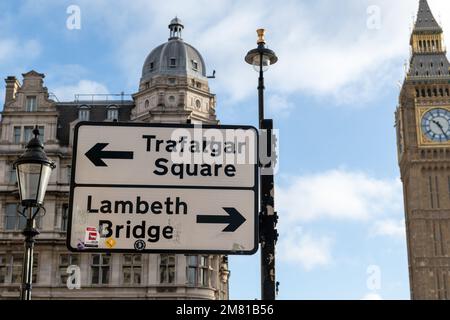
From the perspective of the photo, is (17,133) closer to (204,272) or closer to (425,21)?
(204,272)

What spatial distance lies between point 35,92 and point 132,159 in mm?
44939

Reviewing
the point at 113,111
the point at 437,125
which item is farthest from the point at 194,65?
the point at 437,125

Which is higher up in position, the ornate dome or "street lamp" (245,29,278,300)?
the ornate dome

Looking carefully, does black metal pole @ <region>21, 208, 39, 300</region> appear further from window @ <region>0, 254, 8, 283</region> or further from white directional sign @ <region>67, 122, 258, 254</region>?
window @ <region>0, 254, 8, 283</region>

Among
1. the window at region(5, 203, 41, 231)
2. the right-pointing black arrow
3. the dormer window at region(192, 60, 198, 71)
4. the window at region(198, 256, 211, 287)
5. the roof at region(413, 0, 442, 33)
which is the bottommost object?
the right-pointing black arrow

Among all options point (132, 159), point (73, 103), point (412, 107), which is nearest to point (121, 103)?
point (73, 103)

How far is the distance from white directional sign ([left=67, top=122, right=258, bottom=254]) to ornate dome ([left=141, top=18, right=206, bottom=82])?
144 ft

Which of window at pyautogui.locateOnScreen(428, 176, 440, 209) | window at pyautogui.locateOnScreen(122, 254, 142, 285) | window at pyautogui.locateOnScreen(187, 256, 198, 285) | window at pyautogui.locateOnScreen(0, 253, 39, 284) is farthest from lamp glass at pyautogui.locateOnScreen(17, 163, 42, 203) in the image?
window at pyautogui.locateOnScreen(428, 176, 440, 209)

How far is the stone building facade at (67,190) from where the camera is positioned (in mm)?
43625

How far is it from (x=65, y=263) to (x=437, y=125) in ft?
263

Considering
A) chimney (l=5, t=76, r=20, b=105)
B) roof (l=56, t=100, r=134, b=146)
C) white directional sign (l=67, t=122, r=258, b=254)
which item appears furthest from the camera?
roof (l=56, t=100, r=134, b=146)

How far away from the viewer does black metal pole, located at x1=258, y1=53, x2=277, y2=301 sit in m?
5.68
